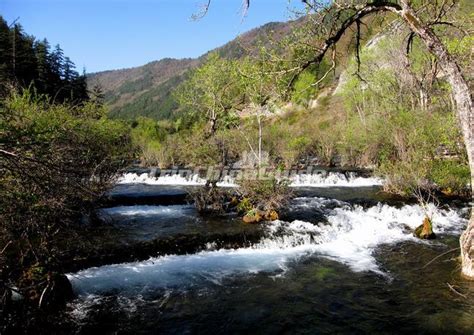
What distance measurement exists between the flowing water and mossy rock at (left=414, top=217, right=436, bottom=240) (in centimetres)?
38

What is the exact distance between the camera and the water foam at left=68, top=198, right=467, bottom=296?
1109 centimetres

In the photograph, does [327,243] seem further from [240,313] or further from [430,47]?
[430,47]

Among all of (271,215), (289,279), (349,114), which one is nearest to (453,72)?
(289,279)

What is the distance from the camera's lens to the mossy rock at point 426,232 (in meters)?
14.6

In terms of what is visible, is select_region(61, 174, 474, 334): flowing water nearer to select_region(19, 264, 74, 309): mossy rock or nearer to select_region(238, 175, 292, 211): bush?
select_region(19, 264, 74, 309): mossy rock

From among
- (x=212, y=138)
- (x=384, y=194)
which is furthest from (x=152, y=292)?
(x=212, y=138)

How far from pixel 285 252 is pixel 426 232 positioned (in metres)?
5.94

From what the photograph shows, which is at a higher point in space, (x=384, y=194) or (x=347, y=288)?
(x=384, y=194)

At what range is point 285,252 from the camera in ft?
45.2

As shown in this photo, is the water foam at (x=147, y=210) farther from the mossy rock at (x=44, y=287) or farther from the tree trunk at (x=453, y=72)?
the tree trunk at (x=453, y=72)

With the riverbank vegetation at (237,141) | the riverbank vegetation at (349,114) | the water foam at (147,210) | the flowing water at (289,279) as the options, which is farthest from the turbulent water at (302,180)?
the flowing water at (289,279)

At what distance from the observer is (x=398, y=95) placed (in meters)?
36.8

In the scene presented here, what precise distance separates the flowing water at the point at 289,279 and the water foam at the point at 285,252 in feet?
0.14

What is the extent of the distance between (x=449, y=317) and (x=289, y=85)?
680 centimetres
